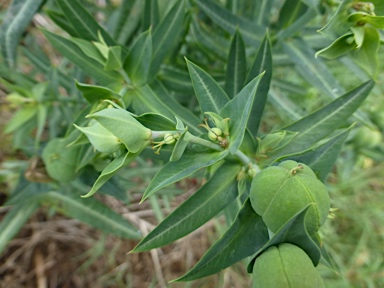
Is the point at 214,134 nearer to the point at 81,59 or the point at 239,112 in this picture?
the point at 239,112

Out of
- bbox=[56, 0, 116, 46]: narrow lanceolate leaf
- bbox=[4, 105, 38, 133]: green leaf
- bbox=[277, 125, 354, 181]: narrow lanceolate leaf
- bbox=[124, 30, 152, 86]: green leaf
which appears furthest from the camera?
bbox=[4, 105, 38, 133]: green leaf

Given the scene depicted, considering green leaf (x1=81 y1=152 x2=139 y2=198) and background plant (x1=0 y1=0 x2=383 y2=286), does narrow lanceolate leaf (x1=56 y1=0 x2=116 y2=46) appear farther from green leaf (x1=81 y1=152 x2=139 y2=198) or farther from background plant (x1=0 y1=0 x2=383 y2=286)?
green leaf (x1=81 y1=152 x2=139 y2=198)

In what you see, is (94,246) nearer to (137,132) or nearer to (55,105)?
(55,105)

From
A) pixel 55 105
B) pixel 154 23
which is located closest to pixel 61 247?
pixel 55 105

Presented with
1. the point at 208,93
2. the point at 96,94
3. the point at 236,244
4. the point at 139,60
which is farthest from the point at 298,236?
the point at 139,60

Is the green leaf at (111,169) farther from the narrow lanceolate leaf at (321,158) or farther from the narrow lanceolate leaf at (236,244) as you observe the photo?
the narrow lanceolate leaf at (321,158)

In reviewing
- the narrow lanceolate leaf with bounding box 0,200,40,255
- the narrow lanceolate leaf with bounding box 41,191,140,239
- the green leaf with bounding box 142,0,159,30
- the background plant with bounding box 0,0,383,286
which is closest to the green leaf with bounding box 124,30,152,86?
the background plant with bounding box 0,0,383,286
